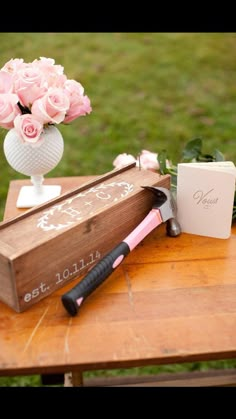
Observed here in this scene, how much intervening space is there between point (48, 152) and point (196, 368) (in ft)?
3.44

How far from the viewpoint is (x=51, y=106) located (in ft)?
4.30

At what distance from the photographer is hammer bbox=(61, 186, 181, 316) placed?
105 cm

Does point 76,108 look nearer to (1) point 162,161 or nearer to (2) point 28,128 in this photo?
(2) point 28,128

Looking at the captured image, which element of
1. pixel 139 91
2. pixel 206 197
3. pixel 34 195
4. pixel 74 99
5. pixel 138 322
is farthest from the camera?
pixel 139 91

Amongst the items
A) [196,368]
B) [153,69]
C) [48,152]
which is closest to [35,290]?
[48,152]

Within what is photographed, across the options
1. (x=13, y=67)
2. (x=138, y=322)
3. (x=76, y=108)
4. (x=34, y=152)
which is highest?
(x=13, y=67)

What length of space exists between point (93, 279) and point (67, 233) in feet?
0.36

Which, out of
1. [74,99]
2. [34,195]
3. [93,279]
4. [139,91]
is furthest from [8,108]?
[139,91]

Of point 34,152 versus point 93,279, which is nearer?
point 93,279

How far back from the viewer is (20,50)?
4219 mm

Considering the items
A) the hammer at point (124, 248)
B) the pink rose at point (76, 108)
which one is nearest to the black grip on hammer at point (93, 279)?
the hammer at point (124, 248)

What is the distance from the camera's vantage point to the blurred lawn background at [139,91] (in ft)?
10.4

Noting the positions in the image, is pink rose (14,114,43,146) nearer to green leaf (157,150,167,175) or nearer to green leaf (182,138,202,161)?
green leaf (157,150,167,175)

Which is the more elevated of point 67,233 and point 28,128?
point 28,128
